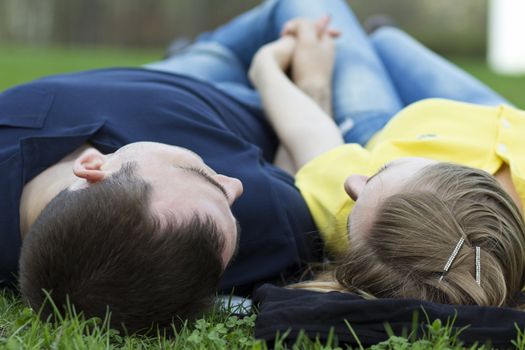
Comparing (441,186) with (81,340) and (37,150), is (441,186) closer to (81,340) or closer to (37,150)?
(81,340)

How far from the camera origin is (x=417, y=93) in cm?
395

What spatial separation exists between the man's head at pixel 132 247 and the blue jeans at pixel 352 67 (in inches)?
65.1

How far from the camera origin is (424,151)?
274cm

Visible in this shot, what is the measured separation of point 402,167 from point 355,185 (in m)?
0.19

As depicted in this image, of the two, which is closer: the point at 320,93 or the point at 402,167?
the point at 402,167

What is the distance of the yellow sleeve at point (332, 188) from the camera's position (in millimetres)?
2652

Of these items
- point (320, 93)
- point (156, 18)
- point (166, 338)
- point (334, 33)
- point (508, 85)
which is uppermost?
point (334, 33)

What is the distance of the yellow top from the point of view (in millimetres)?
2631

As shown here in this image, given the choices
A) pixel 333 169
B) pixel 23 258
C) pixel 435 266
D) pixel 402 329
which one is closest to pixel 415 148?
pixel 333 169

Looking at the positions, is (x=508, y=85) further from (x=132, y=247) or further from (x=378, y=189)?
(x=132, y=247)

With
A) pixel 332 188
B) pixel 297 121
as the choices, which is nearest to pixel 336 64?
pixel 297 121

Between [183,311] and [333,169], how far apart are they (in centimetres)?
108

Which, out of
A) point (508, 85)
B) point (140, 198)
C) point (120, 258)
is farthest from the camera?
point (508, 85)

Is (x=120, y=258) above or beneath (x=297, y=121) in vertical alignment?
above
